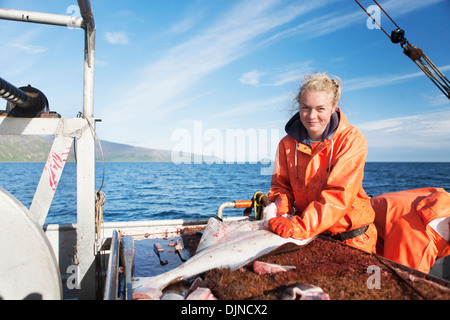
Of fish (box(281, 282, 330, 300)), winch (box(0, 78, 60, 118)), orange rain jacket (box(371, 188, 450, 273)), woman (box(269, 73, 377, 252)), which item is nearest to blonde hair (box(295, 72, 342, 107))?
woman (box(269, 73, 377, 252))

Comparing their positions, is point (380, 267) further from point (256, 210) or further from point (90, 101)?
point (90, 101)

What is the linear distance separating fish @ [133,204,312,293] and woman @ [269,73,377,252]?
0.57 feet

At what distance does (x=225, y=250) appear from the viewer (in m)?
2.86

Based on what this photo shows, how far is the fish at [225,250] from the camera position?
8.55 ft

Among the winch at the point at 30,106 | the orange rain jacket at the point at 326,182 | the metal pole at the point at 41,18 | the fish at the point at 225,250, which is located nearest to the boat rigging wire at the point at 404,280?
the orange rain jacket at the point at 326,182

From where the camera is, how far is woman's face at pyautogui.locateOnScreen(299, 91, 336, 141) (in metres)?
3.24

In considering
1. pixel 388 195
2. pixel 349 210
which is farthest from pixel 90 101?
pixel 388 195

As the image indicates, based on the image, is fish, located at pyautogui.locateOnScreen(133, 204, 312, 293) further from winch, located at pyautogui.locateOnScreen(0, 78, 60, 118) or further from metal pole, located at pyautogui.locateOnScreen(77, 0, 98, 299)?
winch, located at pyautogui.locateOnScreen(0, 78, 60, 118)

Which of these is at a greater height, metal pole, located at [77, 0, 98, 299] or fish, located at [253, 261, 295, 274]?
metal pole, located at [77, 0, 98, 299]

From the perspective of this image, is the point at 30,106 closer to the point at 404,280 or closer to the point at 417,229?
the point at 404,280

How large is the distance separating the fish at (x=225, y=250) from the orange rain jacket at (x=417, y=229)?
1165 mm

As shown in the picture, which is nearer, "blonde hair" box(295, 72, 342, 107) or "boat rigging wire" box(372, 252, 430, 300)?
"boat rigging wire" box(372, 252, 430, 300)

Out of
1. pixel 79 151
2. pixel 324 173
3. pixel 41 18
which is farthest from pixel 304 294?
pixel 41 18

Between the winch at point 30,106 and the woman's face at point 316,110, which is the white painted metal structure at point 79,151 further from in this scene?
the woman's face at point 316,110
